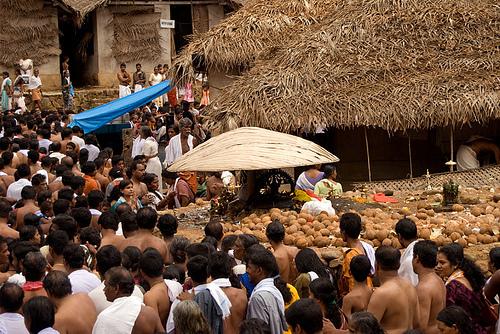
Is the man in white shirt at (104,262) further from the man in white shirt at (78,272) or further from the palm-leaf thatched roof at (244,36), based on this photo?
the palm-leaf thatched roof at (244,36)

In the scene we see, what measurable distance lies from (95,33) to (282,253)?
2018cm

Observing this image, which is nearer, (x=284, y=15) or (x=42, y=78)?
(x=284, y=15)

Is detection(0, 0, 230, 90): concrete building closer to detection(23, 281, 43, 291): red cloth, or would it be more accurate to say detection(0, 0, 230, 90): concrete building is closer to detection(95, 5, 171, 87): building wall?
detection(95, 5, 171, 87): building wall

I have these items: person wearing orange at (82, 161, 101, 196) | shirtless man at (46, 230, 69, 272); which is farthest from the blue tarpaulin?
shirtless man at (46, 230, 69, 272)

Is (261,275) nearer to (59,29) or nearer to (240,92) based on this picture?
(240,92)

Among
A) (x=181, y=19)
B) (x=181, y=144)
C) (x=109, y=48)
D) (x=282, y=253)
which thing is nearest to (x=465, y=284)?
(x=282, y=253)

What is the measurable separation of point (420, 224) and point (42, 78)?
17.4 meters

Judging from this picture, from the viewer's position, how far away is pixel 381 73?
18.3 meters

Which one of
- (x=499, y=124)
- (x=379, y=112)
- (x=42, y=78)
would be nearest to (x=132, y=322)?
(x=379, y=112)

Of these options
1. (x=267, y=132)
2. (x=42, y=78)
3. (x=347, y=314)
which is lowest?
(x=347, y=314)

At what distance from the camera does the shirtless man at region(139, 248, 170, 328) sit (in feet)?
27.8

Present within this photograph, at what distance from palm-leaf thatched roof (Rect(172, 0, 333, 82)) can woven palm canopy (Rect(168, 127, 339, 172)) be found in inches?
234

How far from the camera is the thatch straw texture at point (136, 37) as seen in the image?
29281mm

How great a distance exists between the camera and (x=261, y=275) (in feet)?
27.9
